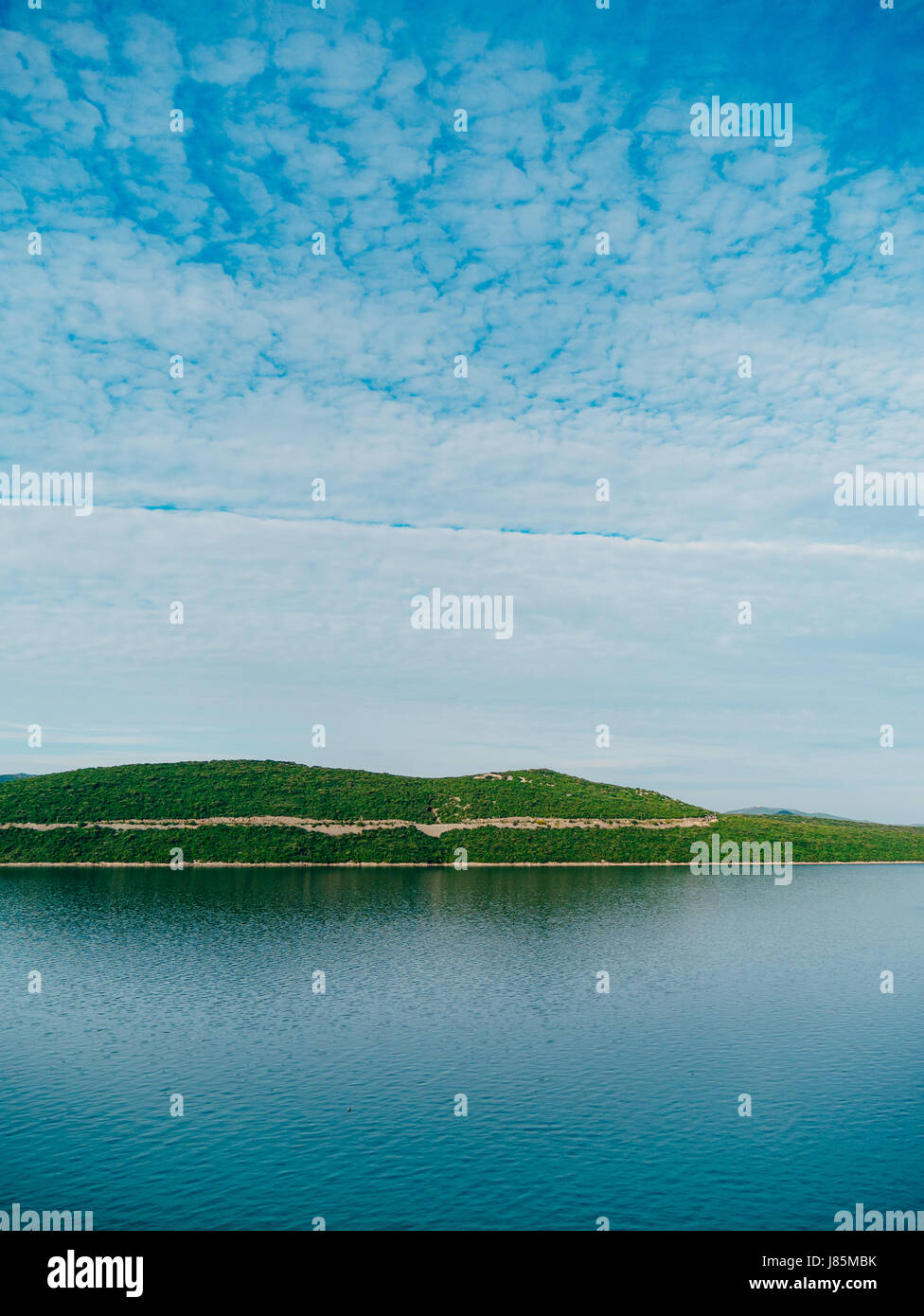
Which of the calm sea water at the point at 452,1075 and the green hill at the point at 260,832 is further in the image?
the green hill at the point at 260,832

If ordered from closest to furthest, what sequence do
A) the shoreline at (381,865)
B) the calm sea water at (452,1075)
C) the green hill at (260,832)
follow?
the calm sea water at (452,1075), the shoreline at (381,865), the green hill at (260,832)

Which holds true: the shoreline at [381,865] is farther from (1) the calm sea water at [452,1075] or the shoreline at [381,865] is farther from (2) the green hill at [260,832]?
(1) the calm sea water at [452,1075]

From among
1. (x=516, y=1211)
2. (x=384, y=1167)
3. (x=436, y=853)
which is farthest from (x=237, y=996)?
(x=436, y=853)

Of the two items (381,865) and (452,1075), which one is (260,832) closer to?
(381,865)

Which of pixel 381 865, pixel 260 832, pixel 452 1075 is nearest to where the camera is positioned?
pixel 452 1075

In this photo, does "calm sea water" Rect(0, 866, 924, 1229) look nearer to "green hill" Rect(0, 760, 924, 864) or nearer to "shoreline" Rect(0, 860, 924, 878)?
"shoreline" Rect(0, 860, 924, 878)

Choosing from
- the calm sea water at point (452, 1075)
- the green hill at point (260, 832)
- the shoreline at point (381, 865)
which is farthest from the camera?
the green hill at point (260, 832)

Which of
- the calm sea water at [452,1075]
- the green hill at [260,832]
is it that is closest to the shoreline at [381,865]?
the green hill at [260,832]

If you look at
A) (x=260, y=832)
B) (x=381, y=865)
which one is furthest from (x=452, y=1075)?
(x=260, y=832)
